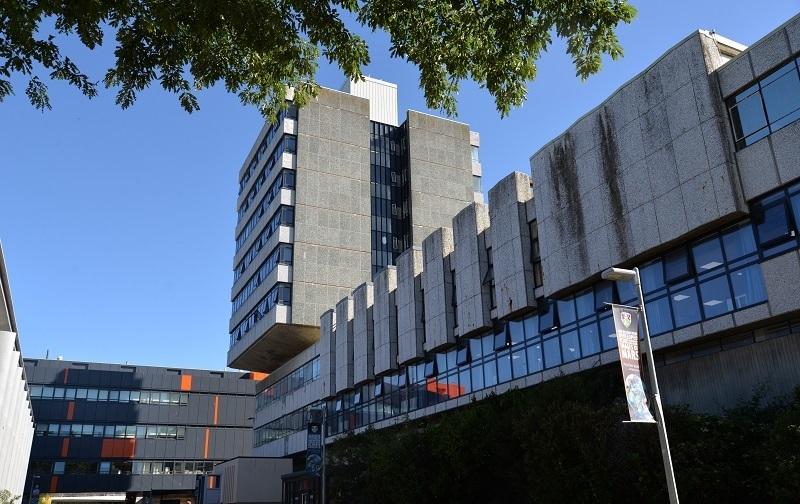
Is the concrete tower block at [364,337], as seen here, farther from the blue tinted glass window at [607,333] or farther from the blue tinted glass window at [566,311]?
the blue tinted glass window at [607,333]

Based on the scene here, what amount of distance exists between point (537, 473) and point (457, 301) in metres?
15.2

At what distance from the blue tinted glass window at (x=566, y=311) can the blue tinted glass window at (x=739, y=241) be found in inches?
296

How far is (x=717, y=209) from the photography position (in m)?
22.7

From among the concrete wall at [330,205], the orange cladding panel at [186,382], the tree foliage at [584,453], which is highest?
the concrete wall at [330,205]

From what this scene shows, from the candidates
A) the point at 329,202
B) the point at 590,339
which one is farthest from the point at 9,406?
the point at 590,339

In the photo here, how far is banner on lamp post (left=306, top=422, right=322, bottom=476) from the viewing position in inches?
1475

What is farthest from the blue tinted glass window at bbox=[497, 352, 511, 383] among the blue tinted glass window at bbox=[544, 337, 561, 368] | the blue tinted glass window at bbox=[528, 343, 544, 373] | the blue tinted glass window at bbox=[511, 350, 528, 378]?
the blue tinted glass window at bbox=[544, 337, 561, 368]

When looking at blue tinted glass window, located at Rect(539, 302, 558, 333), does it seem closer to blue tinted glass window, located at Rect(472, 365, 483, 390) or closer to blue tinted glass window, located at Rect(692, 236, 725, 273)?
blue tinted glass window, located at Rect(472, 365, 483, 390)

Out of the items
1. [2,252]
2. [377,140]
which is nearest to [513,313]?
[2,252]

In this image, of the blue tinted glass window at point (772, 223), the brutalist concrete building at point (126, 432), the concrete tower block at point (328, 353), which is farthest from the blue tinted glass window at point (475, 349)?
the brutalist concrete building at point (126, 432)

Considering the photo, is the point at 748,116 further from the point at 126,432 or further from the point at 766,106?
the point at 126,432

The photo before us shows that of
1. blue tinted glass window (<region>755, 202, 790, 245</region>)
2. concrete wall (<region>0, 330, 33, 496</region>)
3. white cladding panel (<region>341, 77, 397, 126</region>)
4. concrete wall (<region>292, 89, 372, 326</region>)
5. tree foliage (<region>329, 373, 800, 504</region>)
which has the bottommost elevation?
tree foliage (<region>329, 373, 800, 504</region>)

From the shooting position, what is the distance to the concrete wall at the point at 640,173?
23172mm

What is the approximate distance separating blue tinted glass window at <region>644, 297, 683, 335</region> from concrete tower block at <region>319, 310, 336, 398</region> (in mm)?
29836
